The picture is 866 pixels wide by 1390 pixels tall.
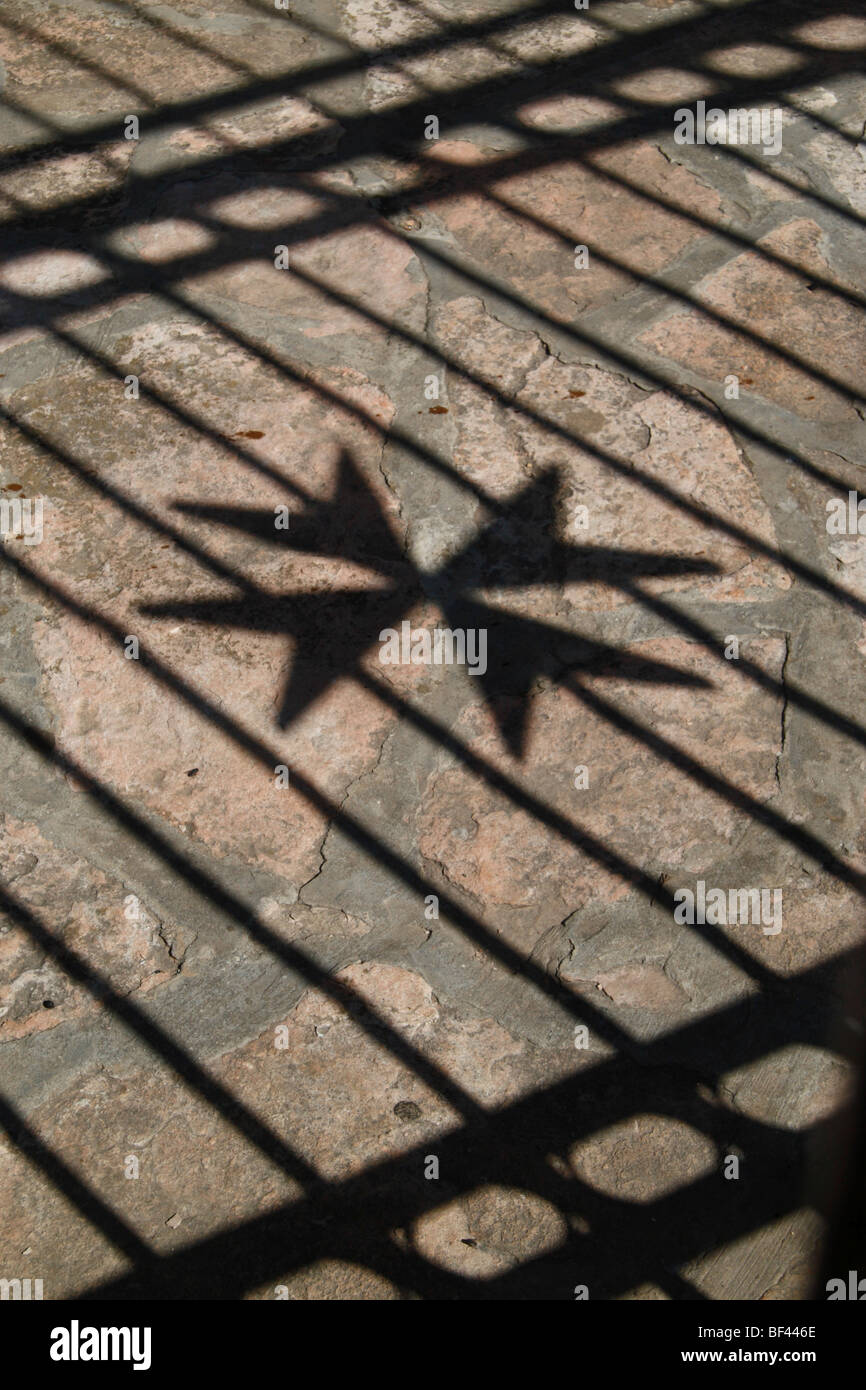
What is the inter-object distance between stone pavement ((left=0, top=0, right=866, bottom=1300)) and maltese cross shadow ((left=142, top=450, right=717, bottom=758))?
12 millimetres

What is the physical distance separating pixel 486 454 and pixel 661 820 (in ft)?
4.12

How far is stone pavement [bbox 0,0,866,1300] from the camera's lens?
7.82ft

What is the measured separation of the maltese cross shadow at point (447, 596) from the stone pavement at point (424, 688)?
0.01 m

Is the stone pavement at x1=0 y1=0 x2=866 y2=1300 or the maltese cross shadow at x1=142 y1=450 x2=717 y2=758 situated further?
the maltese cross shadow at x1=142 y1=450 x2=717 y2=758

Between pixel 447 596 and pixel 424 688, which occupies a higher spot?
pixel 447 596

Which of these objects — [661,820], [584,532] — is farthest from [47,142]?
[661,820]

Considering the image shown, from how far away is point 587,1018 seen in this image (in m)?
2.58

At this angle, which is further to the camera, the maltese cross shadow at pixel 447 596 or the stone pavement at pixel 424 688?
the maltese cross shadow at pixel 447 596

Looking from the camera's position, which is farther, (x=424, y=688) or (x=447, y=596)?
(x=447, y=596)

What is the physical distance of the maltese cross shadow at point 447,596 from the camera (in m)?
3.08

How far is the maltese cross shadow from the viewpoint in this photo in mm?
3084

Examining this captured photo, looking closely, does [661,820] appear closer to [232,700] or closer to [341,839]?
[341,839]

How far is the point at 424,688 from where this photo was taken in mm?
3061

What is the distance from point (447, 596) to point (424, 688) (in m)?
0.29
